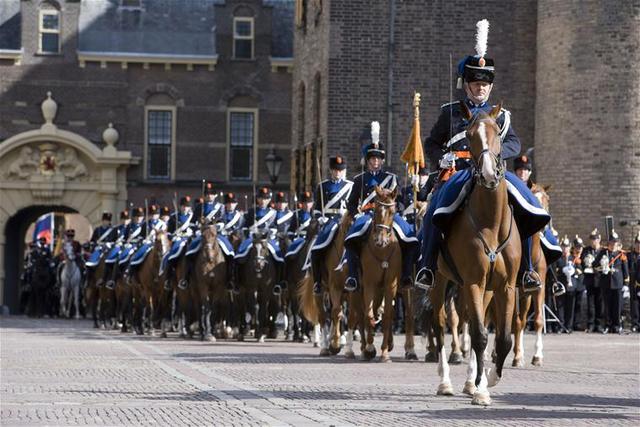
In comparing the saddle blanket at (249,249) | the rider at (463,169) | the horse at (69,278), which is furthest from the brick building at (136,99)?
the rider at (463,169)

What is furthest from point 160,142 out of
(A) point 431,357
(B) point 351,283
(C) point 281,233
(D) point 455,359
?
(D) point 455,359

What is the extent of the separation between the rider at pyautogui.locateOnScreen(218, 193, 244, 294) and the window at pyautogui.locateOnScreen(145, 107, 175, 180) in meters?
30.8

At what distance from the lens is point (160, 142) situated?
207 ft

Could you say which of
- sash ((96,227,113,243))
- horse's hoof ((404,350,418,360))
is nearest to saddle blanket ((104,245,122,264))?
sash ((96,227,113,243))

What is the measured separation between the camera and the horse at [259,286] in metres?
29.3

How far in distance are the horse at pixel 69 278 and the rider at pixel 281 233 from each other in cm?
2158

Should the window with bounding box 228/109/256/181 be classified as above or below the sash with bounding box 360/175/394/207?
above

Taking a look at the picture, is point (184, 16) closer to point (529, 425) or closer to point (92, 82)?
point (92, 82)


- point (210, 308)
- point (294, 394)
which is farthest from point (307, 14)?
point (294, 394)

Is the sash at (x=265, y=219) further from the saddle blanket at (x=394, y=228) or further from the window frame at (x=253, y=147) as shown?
the window frame at (x=253, y=147)

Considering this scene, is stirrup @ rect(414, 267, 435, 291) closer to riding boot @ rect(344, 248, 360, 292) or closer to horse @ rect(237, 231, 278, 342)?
riding boot @ rect(344, 248, 360, 292)

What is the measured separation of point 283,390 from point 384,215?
5.36 m

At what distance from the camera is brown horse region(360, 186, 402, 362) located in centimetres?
2050

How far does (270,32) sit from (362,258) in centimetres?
4394
